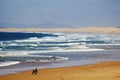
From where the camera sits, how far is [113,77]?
7359 millimetres

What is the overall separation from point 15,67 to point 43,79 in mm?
2814

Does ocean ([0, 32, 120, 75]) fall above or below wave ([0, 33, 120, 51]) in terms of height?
below

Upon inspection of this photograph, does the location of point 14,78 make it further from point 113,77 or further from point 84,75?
point 113,77

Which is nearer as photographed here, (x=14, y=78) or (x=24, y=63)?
(x=14, y=78)

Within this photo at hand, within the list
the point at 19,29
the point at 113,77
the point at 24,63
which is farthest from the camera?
the point at 19,29

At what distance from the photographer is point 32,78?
7.68 metres

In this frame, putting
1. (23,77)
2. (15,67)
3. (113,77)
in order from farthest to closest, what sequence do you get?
(15,67) < (23,77) < (113,77)

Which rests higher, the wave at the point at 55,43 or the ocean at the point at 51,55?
the wave at the point at 55,43

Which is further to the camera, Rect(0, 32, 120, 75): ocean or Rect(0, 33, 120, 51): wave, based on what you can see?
Rect(0, 33, 120, 51): wave

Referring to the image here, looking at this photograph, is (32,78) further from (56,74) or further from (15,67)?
(15,67)

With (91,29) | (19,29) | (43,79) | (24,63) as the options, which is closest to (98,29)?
(91,29)

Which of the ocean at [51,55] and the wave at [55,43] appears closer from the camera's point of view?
the ocean at [51,55]

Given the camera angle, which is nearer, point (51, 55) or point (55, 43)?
point (51, 55)

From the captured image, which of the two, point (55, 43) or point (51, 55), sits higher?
point (55, 43)
